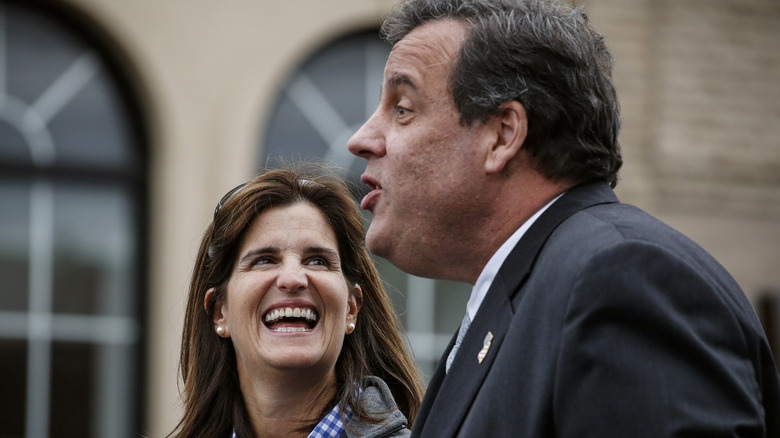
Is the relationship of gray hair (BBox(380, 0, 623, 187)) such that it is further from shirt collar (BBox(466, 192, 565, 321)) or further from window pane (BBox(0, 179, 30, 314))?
window pane (BBox(0, 179, 30, 314))

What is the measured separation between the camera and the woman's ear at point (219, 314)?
11.6ft

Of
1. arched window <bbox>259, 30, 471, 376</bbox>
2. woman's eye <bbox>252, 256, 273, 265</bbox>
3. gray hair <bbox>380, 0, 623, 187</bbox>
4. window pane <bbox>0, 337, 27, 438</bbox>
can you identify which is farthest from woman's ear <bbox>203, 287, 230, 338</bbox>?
arched window <bbox>259, 30, 471, 376</bbox>

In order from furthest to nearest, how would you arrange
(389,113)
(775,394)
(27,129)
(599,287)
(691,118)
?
(691,118) < (27,129) < (389,113) < (775,394) < (599,287)

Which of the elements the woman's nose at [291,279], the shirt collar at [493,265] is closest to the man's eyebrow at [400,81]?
the shirt collar at [493,265]

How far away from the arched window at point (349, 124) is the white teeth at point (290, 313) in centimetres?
429

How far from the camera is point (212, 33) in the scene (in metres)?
7.48

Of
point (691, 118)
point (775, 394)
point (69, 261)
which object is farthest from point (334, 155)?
point (775, 394)

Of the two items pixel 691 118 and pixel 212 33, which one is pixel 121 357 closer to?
pixel 212 33

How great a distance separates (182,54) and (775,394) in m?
5.72

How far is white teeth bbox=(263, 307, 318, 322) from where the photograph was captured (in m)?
3.31

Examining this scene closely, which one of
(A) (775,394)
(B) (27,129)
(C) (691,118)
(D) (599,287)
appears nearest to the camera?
(D) (599,287)

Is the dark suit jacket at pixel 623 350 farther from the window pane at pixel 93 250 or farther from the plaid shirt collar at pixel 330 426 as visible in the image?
the window pane at pixel 93 250

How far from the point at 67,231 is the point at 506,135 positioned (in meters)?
5.31

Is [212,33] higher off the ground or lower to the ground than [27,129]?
higher
